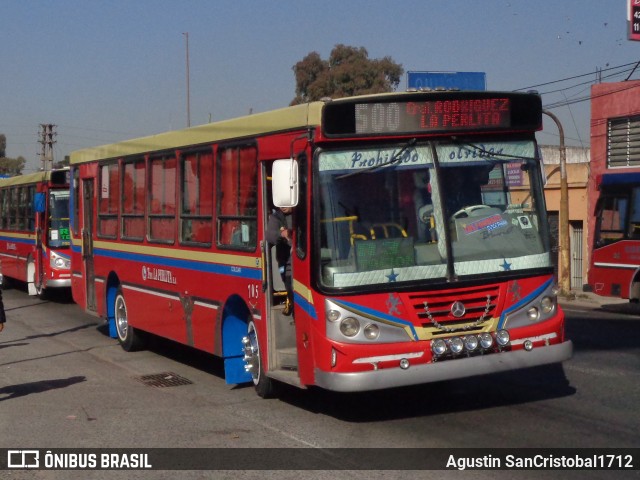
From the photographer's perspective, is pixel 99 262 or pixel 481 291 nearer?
pixel 481 291

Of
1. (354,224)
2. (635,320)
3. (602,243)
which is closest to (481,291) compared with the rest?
(354,224)

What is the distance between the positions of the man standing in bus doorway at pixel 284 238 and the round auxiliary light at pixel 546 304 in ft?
7.98

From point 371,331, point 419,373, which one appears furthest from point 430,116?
point 419,373

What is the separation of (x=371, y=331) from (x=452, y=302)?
782 mm

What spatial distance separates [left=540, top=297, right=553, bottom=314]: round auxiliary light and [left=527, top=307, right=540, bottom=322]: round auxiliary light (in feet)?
0.25

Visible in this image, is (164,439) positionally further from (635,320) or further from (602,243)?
(602,243)

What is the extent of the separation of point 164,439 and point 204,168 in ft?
12.4

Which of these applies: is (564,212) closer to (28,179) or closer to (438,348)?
(28,179)

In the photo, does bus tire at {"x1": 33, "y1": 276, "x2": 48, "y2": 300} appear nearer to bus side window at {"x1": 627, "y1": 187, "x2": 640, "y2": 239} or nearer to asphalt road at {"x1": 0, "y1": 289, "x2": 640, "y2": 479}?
asphalt road at {"x1": 0, "y1": 289, "x2": 640, "y2": 479}

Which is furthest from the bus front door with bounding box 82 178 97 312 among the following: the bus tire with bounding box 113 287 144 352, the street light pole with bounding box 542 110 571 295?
the street light pole with bounding box 542 110 571 295

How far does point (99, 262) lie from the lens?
15367 millimetres

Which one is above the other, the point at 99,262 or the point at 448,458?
the point at 99,262

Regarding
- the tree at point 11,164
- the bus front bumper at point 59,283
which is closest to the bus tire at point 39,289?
the bus front bumper at point 59,283

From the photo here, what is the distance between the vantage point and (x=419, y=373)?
26.3ft
